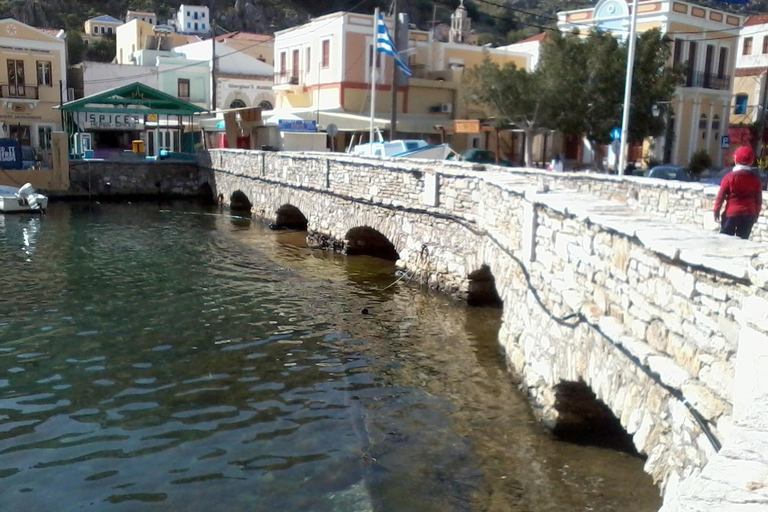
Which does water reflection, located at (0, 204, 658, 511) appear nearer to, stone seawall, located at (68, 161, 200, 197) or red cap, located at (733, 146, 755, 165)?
red cap, located at (733, 146, 755, 165)

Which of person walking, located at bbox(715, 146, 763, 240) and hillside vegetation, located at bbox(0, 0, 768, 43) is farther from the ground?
hillside vegetation, located at bbox(0, 0, 768, 43)

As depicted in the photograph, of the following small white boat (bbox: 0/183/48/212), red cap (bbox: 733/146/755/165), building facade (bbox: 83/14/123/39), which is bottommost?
small white boat (bbox: 0/183/48/212)

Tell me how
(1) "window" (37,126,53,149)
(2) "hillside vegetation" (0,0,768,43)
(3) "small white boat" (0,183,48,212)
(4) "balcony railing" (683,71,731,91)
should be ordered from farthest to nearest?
(2) "hillside vegetation" (0,0,768,43)
(1) "window" (37,126,53,149)
(4) "balcony railing" (683,71,731,91)
(3) "small white boat" (0,183,48,212)

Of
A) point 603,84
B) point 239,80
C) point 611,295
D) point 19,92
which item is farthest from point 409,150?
point 239,80

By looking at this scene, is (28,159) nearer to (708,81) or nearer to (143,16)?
(708,81)

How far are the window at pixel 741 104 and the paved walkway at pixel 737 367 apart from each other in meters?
40.2

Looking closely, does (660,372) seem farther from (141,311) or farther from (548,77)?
(548,77)

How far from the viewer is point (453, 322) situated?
13.2 m

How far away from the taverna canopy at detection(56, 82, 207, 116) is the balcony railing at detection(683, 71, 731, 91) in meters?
24.0

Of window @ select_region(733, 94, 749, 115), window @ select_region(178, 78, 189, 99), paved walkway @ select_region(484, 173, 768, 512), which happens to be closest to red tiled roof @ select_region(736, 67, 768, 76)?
window @ select_region(733, 94, 749, 115)

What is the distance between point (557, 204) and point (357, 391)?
3.87m

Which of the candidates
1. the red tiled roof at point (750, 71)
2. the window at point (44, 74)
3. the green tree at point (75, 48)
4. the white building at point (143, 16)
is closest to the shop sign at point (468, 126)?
the red tiled roof at point (750, 71)

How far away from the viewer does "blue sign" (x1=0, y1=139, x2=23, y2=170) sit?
102 ft

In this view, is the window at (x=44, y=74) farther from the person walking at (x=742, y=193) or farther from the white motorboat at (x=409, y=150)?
the person walking at (x=742, y=193)
